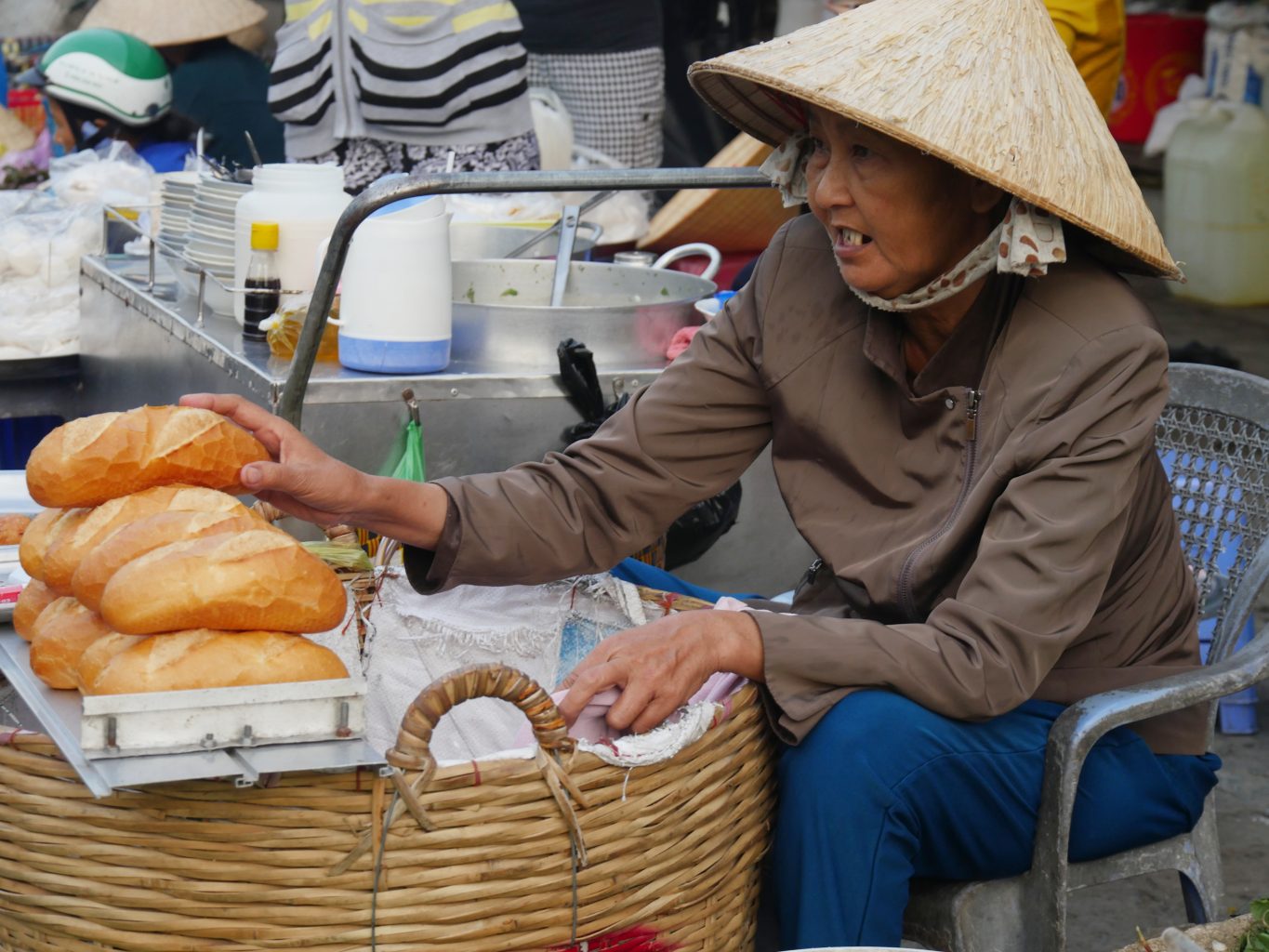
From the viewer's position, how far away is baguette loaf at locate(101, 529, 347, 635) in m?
1.47

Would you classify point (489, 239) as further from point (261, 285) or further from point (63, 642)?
point (63, 642)

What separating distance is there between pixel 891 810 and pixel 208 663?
82 centimetres

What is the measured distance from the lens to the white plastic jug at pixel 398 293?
2613 millimetres

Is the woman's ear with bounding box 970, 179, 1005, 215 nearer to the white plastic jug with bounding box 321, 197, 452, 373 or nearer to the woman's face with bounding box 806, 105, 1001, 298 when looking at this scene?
the woman's face with bounding box 806, 105, 1001, 298

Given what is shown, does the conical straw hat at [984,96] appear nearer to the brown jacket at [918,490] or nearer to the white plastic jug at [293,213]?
the brown jacket at [918,490]

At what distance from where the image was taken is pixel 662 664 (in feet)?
5.69

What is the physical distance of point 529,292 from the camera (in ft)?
10.9

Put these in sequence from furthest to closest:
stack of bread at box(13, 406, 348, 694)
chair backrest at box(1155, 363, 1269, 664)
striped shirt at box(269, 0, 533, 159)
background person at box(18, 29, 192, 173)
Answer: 1. background person at box(18, 29, 192, 173)
2. striped shirt at box(269, 0, 533, 159)
3. chair backrest at box(1155, 363, 1269, 664)
4. stack of bread at box(13, 406, 348, 694)

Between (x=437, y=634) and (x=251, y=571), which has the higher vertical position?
(x=251, y=571)

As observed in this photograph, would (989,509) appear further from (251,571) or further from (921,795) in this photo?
(251,571)

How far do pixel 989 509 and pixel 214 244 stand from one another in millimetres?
2057

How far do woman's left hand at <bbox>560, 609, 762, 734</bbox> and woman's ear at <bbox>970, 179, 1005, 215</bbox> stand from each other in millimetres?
624

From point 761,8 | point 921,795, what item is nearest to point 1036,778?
point 921,795

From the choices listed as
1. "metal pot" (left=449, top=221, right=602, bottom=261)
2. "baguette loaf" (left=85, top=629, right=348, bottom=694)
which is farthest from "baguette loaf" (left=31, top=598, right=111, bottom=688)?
"metal pot" (left=449, top=221, right=602, bottom=261)
